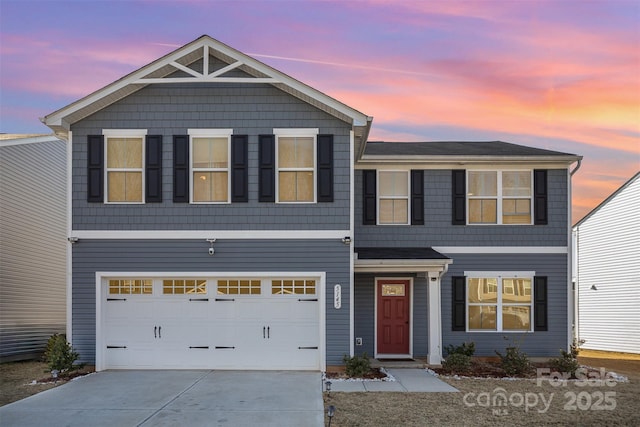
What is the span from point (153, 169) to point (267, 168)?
8.53 feet

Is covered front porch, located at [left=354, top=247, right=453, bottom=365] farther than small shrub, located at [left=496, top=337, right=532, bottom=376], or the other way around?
covered front porch, located at [left=354, top=247, right=453, bottom=365]

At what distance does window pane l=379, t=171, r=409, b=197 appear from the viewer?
14.8 meters

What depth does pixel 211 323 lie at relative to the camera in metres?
12.7

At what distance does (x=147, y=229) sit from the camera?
12555 millimetres

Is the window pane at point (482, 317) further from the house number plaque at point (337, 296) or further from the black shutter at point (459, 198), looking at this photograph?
the house number plaque at point (337, 296)

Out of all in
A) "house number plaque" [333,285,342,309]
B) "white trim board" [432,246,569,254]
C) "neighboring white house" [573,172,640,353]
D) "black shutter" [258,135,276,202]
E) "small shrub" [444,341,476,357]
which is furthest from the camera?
"neighboring white house" [573,172,640,353]

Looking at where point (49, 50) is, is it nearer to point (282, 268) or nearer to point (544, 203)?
point (282, 268)

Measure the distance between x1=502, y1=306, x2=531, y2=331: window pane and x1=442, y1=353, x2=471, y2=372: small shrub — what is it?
228cm

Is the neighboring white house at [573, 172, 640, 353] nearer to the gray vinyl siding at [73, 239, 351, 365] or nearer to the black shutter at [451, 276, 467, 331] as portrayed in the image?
the black shutter at [451, 276, 467, 331]

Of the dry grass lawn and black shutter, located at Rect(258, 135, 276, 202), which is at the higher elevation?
black shutter, located at Rect(258, 135, 276, 202)

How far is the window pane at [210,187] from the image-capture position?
12641mm

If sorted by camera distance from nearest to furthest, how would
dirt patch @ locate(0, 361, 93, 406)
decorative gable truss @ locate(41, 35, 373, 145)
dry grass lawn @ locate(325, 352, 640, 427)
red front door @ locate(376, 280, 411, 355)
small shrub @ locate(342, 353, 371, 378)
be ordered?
1. dry grass lawn @ locate(325, 352, 640, 427)
2. dirt patch @ locate(0, 361, 93, 406)
3. small shrub @ locate(342, 353, 371, 378)
4. decorative gable truss @ locate(41, 35, 373, 145)
5. red front door @ locate(376, 280, 411, 355)

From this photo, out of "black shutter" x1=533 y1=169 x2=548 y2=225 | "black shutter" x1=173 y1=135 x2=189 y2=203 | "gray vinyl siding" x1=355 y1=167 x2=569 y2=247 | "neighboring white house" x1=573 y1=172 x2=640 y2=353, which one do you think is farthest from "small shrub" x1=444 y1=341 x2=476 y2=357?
"neighboring white house" x1=573 y1=172 x2=640 y2=353

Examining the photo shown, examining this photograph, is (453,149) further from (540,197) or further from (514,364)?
(514,364)
